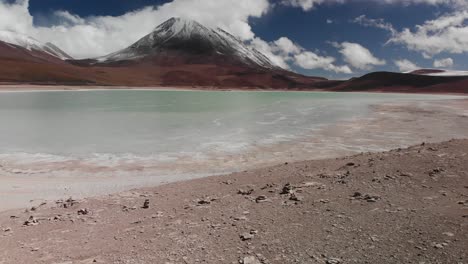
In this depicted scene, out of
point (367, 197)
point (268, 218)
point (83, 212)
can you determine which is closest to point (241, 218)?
point (268, 218)

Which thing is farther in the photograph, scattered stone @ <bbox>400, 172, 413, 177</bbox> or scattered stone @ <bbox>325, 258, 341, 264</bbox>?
scattered stone @ <bbox>400, 172, 413, 177</bbox>

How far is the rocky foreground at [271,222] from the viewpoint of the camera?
3.78 m

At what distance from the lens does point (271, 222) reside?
4574 mm

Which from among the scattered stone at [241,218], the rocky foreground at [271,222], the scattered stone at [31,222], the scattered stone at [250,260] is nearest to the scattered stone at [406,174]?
the rocky foreground at [271,222]

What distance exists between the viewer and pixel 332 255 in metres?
3.66

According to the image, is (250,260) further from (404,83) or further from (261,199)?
(404,83)

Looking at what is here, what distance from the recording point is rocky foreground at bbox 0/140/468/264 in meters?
3.78

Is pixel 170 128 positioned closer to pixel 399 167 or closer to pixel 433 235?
pixel 399 167

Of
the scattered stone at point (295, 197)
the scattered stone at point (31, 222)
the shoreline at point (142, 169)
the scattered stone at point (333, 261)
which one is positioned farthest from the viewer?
the shoreline at point (142, 169)

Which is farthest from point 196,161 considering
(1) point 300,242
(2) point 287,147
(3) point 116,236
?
(1) point 300,242

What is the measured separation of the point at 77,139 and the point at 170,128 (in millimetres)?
4386

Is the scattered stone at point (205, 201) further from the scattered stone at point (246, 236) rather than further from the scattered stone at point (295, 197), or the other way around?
the scattered stone at point (246, 236)

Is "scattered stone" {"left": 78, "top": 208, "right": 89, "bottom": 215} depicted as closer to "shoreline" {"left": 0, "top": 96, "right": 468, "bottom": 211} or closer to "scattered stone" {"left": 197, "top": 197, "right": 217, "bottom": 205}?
"shoreline" {"left": 0, "top": 96, "right": 468, "bottom": 211}

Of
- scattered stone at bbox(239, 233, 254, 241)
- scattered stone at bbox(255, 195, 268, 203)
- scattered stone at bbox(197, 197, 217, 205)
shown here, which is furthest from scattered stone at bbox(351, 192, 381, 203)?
scattered stone at bbox(197, 197, 217, 205)
